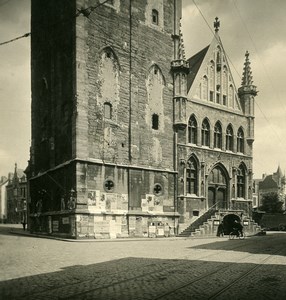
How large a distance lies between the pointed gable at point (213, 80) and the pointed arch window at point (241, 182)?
5609 mm

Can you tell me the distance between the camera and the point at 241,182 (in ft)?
113

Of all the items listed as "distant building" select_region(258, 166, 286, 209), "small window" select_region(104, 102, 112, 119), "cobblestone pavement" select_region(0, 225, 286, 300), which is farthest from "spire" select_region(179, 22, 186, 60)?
"distant building" select_region(258, 166, 286, 209)

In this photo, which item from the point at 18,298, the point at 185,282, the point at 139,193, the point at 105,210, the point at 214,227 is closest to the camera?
the point at 18,298

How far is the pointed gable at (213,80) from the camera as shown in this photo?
106 feet

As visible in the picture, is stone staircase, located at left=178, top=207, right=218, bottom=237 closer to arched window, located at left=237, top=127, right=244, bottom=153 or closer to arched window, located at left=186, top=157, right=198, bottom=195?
arched window, located at left=186, top=157, right=198, bottom=195

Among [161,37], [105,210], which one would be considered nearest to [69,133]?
[105,210]

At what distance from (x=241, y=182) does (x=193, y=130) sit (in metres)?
7.43

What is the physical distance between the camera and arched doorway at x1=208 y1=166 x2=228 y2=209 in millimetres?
32125

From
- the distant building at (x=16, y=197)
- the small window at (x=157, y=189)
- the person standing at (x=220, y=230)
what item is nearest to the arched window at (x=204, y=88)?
the small window at (x=157, y=189)

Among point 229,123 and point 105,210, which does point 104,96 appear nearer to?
point 105,210

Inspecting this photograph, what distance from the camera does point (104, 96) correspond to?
26047 millimetres

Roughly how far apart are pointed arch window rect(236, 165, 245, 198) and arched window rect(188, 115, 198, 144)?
5938 mm

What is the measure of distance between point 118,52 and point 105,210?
11369 millimetres

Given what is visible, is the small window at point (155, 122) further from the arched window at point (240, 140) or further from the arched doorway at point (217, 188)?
the arched window at point (240, 140)
